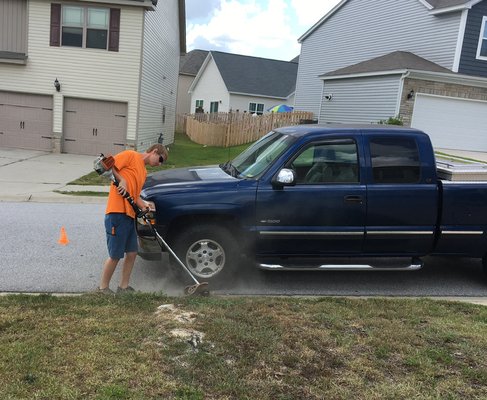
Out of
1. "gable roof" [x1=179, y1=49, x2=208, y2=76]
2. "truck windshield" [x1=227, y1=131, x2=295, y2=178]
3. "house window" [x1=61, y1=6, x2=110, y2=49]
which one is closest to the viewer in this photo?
"truck windshield" [x1=227, y1=131, x2=295, y2=178]

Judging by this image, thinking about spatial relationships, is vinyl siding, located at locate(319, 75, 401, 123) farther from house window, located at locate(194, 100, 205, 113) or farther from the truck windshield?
house window, located at locate(194, 100, 205, 113)

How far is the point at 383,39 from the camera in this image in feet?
77.8

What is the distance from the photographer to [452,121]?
1973 centimetres

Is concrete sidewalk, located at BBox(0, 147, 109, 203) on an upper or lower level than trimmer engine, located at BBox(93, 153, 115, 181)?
lower

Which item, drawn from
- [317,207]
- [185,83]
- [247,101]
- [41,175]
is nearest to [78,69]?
[41,175]

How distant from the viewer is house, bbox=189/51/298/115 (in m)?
37.6

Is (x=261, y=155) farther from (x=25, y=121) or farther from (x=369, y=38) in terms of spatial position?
(x=369, y=38)

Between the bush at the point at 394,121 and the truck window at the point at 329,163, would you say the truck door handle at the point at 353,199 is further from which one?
the bush at the point at 394,121

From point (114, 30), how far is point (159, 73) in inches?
184

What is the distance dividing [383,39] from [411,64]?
528cm

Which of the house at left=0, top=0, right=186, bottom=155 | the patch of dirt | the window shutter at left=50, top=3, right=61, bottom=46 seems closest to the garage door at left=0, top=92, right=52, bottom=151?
the house at left=0, top=0, right=186, bottom=155

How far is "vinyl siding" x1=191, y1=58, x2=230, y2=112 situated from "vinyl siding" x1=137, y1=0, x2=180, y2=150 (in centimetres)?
999

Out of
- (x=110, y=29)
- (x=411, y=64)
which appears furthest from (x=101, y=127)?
(x=411, y=64)

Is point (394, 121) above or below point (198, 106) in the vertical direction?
below
